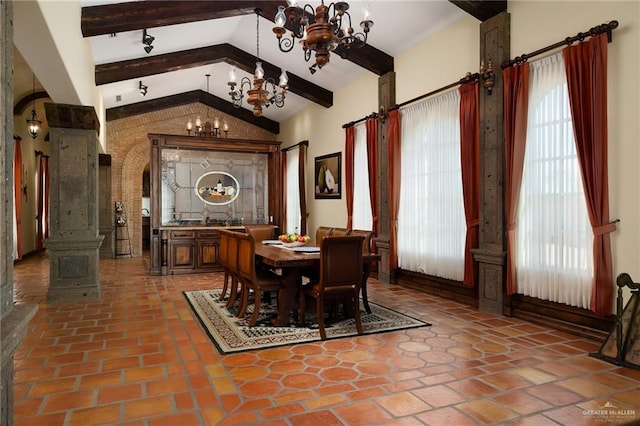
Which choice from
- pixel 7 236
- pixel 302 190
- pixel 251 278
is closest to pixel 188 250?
pixel 302 190

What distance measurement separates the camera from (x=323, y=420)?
7.29 feet

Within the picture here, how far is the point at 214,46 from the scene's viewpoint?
278 inches

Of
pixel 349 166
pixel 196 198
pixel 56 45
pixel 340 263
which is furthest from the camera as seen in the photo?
pixel 196 198

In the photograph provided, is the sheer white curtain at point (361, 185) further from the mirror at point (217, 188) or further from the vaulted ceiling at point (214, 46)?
the mirror at point (217, 188)

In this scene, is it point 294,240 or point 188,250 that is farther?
point 188,250

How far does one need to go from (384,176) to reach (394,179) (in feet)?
1.13

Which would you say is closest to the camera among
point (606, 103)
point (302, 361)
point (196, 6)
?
point (302, 361)

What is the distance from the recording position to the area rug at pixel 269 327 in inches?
139

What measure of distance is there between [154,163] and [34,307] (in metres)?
6.24

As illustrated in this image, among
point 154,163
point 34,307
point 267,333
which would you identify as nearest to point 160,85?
point 154,163

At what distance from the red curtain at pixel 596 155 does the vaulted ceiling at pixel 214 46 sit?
131cm

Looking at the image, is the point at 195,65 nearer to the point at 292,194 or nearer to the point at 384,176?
the point at 292,194

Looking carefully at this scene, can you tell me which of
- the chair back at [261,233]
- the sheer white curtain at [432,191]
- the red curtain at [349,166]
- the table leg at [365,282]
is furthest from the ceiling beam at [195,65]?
the table leg at [365,282]

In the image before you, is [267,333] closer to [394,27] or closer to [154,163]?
[394,27]
